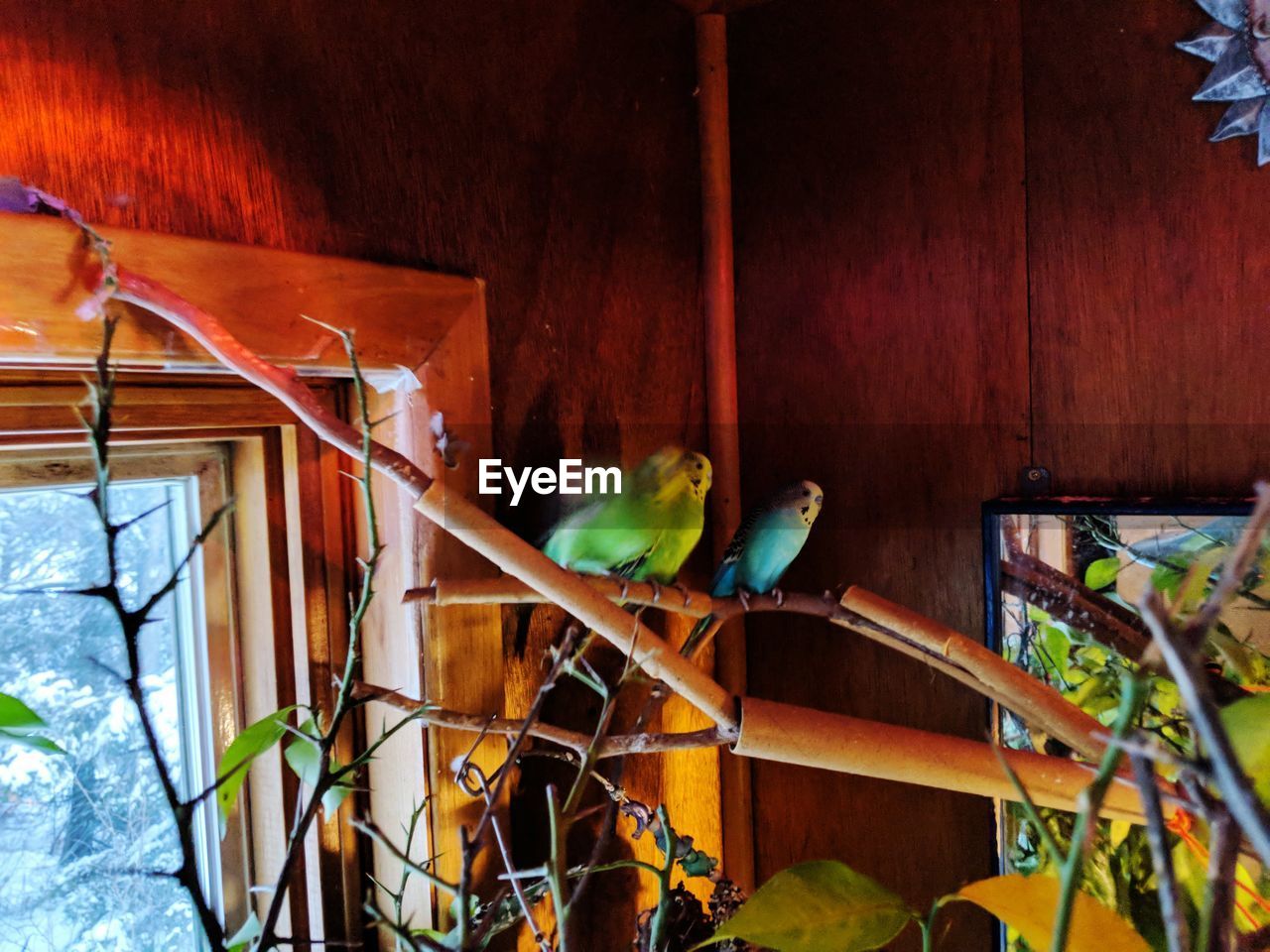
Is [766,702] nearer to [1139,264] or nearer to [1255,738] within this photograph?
[1255,738]

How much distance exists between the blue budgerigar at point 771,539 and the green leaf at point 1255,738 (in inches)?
18.9

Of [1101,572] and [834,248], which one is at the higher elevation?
[834,248]

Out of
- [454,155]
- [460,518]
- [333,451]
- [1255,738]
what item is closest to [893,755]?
[1255,738]

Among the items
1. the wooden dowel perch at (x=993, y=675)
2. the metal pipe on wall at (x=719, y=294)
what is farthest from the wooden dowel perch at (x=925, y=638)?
the metal pipe on wall at (x=719, y=294)

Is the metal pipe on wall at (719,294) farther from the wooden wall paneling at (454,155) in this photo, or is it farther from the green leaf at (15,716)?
the green leaf at (15,716)

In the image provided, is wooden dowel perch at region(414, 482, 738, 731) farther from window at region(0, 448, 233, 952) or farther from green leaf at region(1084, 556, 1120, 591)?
green leaf at region(1084, 556, 1120, 591)

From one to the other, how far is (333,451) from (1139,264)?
0.85 meters

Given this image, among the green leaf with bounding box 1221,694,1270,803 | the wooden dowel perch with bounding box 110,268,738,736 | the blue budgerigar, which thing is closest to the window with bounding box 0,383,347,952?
the wooden dowel perch with bounding box 110,268,738,736

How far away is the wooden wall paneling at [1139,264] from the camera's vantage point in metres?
0.84

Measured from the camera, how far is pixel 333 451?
72cm

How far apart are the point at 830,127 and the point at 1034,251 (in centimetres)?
30

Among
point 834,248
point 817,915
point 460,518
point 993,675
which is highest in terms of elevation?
point 834,248

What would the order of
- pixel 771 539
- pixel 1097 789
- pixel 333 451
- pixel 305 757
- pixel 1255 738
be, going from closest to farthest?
pixel 1097 789 < pixel 1255 738 < pixel 305 757 < pixel 333 451 < pixel 771 539

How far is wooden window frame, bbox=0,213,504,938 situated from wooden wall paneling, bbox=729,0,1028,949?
470mm
